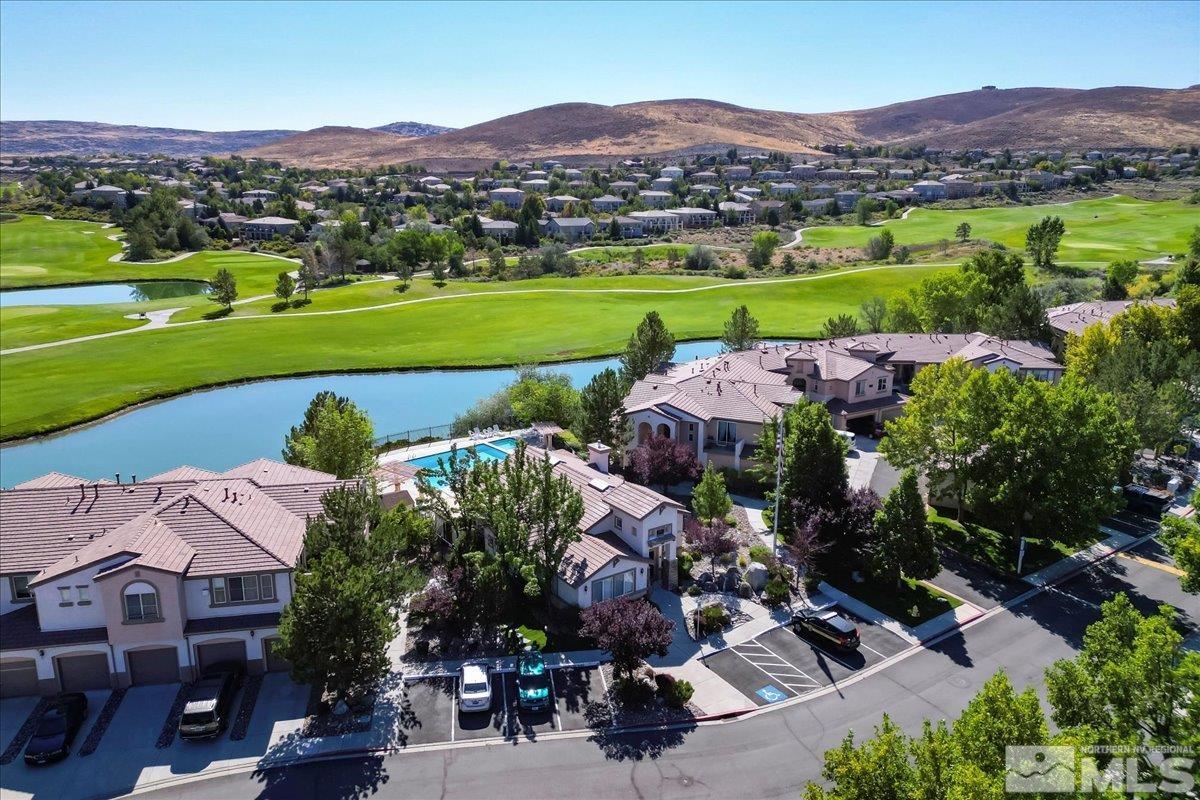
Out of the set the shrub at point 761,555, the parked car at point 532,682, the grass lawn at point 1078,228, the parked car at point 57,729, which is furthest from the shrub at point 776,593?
the grass lawn at point 1078,228

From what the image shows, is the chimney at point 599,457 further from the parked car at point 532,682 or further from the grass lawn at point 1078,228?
the grass lawn at point 1078,228

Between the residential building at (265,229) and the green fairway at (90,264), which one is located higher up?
the residential building at (265,229)

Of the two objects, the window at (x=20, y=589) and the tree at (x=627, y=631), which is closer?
the tree at (x=627, y=631)

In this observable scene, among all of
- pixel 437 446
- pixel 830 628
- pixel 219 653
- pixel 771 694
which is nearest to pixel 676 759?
pixel 771 694

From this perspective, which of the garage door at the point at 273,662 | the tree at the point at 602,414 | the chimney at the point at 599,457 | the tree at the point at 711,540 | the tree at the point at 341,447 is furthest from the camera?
the tree at the point at 602,414

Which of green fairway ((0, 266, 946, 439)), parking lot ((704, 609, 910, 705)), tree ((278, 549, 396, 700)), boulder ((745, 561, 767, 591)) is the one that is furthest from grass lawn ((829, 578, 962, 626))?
green fairway ((0, 266, 946, 439))

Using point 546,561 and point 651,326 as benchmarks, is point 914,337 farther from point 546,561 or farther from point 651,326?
point 546,561
